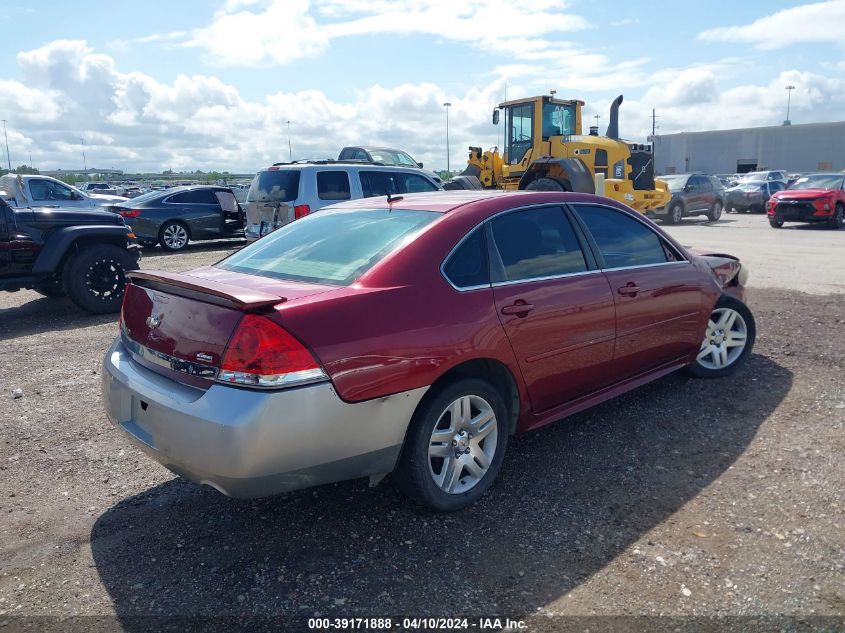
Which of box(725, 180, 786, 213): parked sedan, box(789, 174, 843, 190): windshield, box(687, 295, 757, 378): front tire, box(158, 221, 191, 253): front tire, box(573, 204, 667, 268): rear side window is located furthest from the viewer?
box(725, 180, 786, 213): parked sedan

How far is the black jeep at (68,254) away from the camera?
303 inches

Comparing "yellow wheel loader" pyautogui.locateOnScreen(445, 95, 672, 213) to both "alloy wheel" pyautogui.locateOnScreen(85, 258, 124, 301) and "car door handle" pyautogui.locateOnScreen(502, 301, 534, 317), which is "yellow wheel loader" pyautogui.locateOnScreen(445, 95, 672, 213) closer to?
"alloy wheel" pyautogui.locateOnScreen(85, 258, 124, 301)

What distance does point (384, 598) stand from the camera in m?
2.71

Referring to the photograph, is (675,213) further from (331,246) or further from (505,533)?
(505,533)

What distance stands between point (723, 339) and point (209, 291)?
4.19m

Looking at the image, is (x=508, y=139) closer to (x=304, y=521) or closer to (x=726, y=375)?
(x=726, y=375)

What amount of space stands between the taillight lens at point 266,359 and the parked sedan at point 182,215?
44.5 feet

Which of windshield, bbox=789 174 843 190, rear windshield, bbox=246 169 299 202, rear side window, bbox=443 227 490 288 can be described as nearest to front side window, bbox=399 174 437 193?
rear windshield, bbox=246 169 299 202

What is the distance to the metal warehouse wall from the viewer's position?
58062 millimetres

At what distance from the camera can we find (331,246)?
363 cm

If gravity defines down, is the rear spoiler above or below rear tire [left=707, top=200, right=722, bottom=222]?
above

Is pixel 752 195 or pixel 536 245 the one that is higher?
pixel 536 245

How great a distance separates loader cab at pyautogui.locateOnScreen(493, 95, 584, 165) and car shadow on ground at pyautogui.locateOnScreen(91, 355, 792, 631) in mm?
14195

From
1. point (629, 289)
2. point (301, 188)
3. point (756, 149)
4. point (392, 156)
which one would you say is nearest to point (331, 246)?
point (629, 289)
